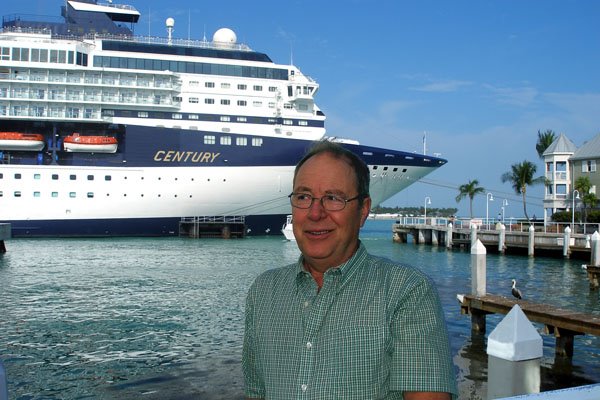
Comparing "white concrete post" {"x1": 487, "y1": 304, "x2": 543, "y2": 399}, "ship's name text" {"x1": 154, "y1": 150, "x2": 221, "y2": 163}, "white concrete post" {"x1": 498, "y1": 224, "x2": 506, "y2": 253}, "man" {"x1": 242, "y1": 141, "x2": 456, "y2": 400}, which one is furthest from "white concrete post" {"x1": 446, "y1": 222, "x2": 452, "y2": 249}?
"man" {"x1": 242, "y1": 141, "x2": 456, "y2": 400}

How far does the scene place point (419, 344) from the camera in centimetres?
174

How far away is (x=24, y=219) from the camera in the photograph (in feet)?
107

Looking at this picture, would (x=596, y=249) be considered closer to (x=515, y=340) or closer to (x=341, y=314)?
(x=515, y=340)

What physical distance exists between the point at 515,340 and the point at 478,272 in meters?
6.39

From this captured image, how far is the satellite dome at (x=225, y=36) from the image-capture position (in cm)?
3903

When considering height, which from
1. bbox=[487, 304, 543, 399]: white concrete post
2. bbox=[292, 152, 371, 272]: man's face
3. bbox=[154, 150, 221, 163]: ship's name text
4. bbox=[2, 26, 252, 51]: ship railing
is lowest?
bbox=[487, 304, 543, 399]: white concrete post

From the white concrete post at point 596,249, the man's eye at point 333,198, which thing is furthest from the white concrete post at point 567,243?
the man's eye at point 333,198

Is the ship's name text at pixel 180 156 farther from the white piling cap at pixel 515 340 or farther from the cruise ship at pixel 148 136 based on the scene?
the white piling cap at pixel 515 340

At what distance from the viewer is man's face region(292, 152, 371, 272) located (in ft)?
6.21

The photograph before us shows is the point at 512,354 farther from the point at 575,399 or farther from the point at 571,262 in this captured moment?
the point at 571,262

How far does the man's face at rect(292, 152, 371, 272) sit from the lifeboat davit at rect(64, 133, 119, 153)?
3289 cm

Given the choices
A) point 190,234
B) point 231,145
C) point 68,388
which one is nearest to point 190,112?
point 231,145

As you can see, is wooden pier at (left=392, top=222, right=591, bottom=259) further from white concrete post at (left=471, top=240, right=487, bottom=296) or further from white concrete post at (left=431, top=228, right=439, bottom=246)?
white concrete post at (left=471, top=240, right=487, bottom=296)

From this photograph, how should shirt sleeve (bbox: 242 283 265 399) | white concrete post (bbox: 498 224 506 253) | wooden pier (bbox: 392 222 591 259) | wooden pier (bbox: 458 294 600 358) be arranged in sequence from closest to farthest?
shirt sleeve (bbox: 242 283 265 399) → wooden pier (bbox: 458 294 600 358) → wooden pier (bbox: 392 222 591 259) → white concrete post (bbox: 498 224 506 253)
